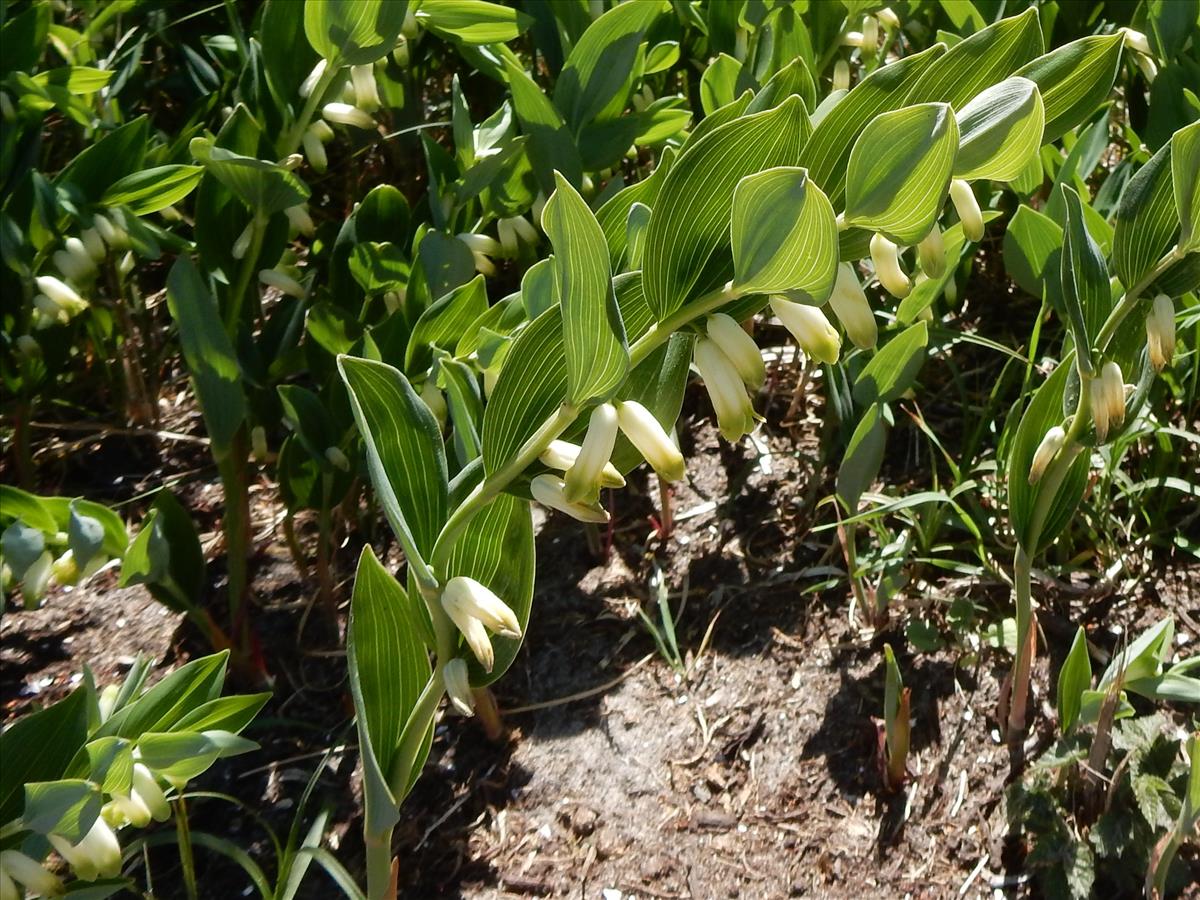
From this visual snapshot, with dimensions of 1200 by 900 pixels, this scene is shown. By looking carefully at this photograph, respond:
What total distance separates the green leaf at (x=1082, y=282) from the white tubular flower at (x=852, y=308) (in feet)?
1.00

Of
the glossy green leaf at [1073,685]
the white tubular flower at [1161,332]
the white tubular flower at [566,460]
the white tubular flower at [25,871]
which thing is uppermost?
the white tubular flower at [566,460]

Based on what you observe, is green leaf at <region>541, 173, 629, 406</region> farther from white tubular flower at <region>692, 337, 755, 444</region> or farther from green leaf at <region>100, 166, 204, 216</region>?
green leaf at <region>100, 166, 204, 216</region>

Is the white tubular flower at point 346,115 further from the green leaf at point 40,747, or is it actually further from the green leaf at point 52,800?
the green leaf at point 52,800

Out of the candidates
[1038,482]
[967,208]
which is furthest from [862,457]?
[967,208]

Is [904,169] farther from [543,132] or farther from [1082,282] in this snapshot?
[543,132]

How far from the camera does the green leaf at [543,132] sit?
64.9 inches

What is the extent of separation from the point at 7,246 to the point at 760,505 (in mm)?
1215

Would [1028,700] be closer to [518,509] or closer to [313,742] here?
[518,509]

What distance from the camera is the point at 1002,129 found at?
2.77ft

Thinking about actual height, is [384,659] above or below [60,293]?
below

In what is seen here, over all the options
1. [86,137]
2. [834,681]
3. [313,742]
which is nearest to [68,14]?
[86,137]

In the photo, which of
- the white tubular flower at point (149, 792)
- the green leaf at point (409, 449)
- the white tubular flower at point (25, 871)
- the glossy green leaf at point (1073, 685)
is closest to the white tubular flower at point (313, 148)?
the green leaf at point (409, 449)

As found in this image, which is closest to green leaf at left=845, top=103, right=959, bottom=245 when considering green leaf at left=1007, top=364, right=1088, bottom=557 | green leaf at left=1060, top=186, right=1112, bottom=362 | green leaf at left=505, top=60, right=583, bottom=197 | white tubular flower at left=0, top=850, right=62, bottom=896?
green leaf at left=1060, top=186, right=1112, bottom=362

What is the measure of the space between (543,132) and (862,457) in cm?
65
